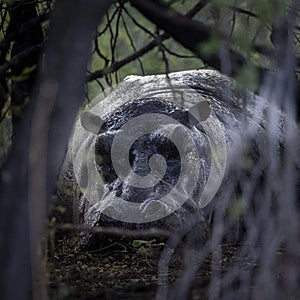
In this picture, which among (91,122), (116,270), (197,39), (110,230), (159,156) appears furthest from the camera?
(91,122)

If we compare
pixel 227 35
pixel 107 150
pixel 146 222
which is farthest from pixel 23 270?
pixel 107 150

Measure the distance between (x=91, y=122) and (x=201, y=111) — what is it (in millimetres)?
536

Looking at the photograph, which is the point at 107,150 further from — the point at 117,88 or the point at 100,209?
the point at 117,88

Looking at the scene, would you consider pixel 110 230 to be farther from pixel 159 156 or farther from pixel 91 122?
pixel 91 122

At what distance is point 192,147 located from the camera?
3.60 m

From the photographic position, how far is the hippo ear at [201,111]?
3836 millimetres

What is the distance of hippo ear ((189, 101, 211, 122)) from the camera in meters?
3.84

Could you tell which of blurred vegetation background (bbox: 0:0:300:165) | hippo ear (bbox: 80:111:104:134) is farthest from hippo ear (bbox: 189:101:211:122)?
hippo ear (bbox: 80:111:104:134)

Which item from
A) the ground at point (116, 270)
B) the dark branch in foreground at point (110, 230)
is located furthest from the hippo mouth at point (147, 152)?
the dark branch in foreground at point (110, 230)

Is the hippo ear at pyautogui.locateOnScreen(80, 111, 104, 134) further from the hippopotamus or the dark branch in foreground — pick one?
the dark branch in foreground

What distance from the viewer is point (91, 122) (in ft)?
12.7

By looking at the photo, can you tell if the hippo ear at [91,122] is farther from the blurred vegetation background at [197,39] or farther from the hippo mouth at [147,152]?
the blurred vegetation background at [197,39]

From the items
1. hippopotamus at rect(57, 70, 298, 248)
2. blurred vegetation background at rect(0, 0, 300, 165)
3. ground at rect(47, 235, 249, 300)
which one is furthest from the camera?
hippopotamus at rect(57, 70, 298, 248)

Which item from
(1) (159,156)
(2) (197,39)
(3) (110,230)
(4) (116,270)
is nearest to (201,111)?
(1) (159,156)
